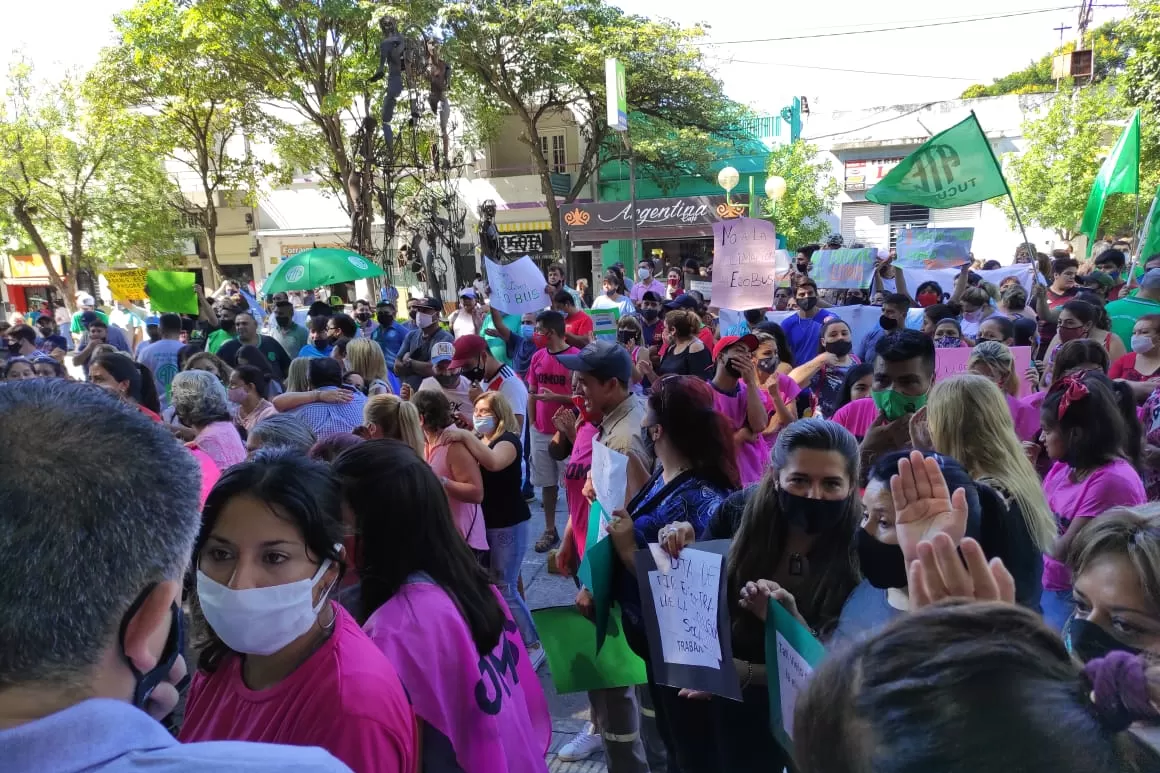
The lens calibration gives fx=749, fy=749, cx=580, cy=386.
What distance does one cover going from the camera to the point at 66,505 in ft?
2.85

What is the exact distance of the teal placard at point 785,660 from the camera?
1.63 m

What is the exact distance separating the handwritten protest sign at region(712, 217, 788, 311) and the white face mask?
586cm

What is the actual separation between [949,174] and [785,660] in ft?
21.7

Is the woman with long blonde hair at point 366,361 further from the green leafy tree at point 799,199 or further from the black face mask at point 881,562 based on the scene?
the green leafy tree at point 799,199

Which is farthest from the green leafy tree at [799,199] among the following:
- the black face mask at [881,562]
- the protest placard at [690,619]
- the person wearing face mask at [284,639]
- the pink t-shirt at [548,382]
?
the person wearing face mask at [284,639]

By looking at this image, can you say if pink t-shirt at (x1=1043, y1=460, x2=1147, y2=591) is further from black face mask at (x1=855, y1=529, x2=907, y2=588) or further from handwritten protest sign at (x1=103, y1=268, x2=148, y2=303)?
handwritten protest sign at (x1=103, y1=268, x2=148, y2=303)

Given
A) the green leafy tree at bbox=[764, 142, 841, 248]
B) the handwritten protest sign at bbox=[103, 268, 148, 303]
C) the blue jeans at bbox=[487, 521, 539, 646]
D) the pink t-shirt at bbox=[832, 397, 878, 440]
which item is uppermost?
the green leafy tree at bbox=[764, 142, 841, 248]

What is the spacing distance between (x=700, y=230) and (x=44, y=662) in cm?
2460

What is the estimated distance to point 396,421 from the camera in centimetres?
362

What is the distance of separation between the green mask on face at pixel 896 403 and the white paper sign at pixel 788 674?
1.89 m

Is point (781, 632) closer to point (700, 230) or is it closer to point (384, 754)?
point (384, 754)

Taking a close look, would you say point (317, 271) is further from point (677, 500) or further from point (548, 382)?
point (677, 500)

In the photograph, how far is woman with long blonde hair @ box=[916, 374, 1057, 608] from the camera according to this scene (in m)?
2.24

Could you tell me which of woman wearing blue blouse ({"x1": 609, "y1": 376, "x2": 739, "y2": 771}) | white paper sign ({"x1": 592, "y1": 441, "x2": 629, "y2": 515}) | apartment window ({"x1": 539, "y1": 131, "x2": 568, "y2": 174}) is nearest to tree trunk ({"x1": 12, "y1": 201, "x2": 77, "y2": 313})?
apartment window ({"x1": 539, "y1": 131, "x2": 568, "y2": 174})
